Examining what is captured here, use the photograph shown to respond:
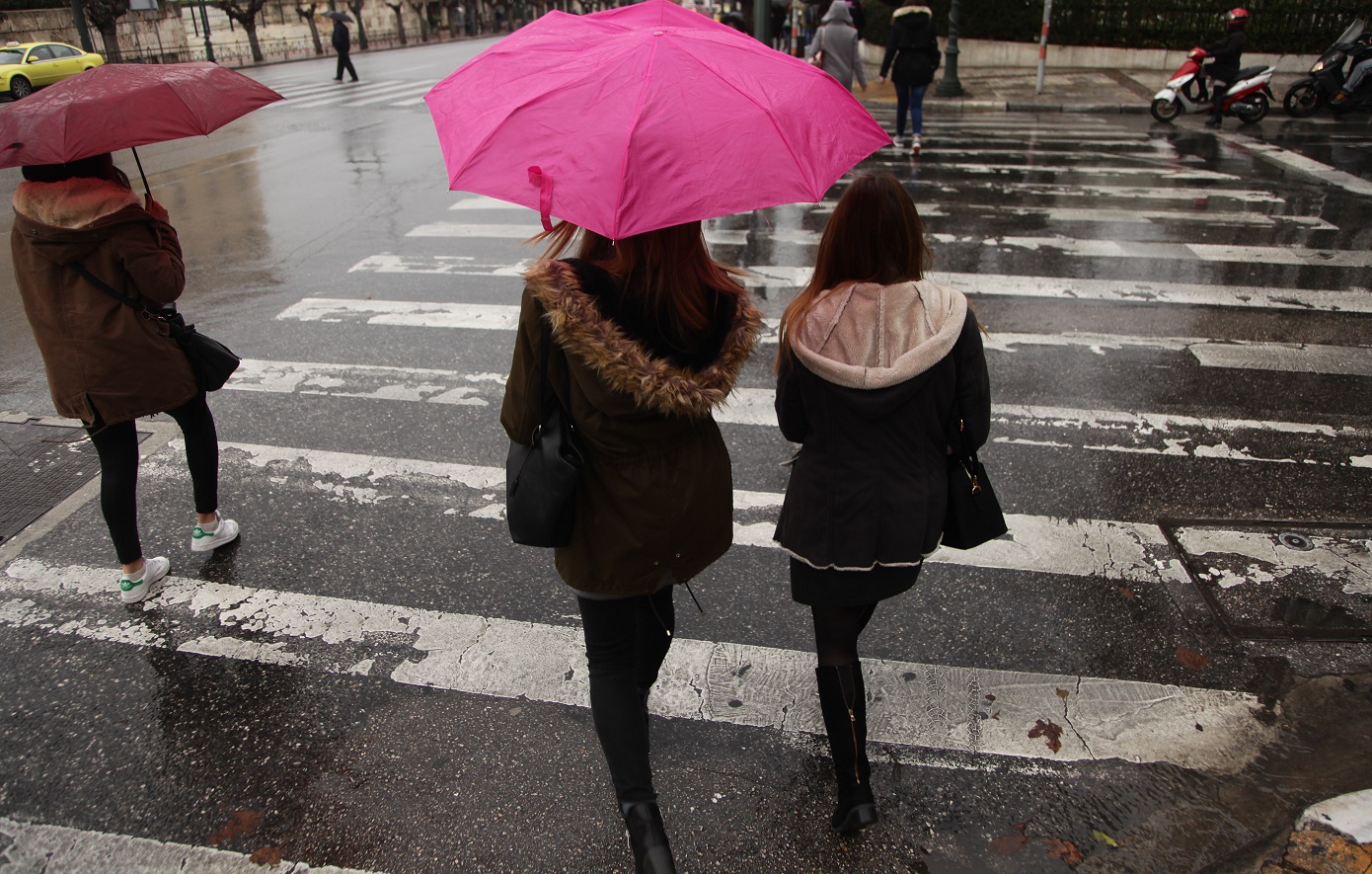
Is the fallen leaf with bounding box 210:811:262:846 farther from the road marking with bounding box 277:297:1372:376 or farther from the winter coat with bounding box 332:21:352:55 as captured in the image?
the winter coat with bounding box 332:21:352:55

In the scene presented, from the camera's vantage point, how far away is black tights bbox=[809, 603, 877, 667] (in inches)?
102

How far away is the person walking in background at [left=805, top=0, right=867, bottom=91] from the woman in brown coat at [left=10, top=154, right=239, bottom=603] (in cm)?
1084

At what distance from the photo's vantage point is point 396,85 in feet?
82.6

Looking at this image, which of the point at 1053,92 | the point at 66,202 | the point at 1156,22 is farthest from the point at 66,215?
the point at 1156,22

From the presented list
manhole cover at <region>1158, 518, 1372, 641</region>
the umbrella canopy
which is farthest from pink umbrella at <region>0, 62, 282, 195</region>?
manhole cover at <region>1158, 518, 1372, 641</region>

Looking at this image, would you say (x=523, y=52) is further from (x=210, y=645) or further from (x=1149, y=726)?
(x=1149, y=726)

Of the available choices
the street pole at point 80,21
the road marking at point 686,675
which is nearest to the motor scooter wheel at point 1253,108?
the road marking at point 686,675

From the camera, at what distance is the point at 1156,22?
20.2 meters

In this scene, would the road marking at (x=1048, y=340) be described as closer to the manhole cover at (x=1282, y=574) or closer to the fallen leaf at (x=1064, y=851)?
the manhole cover at (x=1282, y=574)

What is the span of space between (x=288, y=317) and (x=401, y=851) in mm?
5419

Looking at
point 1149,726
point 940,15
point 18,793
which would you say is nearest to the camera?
point 18,793

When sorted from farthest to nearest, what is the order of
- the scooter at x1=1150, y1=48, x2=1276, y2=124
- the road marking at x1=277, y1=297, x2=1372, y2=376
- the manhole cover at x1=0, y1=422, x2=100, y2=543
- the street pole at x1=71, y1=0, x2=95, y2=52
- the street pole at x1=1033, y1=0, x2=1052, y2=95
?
the street pole at x1=71, y1=0, x2=95, y2=52, the street pole at x1=1033, y1=0, x2=1052, y2=95, the scooter at x1=1150, y1=48, x2=1276, y2=124, the road marking at x1=277, y1=297, x2=1372, y2=376, the manhole cover at x1=0, y1=422, x2=100, y2=543

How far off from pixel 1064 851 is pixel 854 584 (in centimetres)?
101

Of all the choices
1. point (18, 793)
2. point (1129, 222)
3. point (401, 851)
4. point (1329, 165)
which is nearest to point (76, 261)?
point (18, 793)
